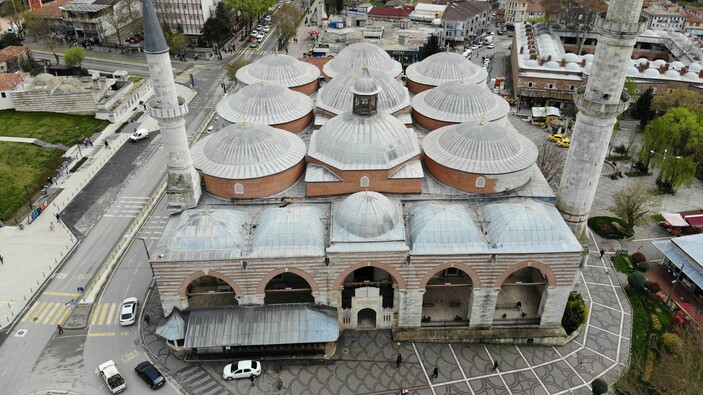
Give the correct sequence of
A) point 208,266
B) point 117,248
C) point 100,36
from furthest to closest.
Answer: point 100,36 < point 117,248 < point 208,266

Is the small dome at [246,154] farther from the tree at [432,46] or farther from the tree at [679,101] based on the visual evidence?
the tree at [679,101]

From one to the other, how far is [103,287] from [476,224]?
27.6m

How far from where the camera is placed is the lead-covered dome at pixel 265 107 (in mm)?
43438

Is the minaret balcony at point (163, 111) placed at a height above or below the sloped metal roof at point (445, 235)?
above

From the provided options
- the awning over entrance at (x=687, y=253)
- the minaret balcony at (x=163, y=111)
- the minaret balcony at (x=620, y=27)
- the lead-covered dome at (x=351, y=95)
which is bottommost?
the awning over entrance at (x=687, y=253)

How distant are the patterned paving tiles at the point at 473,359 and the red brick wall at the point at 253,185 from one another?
16.4 metres

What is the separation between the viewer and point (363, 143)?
122 feet

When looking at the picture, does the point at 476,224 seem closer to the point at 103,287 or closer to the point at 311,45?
the point at 103,287

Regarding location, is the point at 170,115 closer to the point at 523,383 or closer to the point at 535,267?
the point at 535,267

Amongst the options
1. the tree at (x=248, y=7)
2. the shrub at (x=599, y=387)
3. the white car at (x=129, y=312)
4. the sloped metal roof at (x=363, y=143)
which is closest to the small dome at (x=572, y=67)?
the sloped metal roof at (x=363, y=143)

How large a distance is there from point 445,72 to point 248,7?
54.7 m

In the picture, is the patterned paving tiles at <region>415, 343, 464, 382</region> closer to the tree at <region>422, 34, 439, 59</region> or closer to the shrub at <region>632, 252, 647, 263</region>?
the shrub at <region>632, 252, 647, 263</region>

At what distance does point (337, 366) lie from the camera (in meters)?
33.2

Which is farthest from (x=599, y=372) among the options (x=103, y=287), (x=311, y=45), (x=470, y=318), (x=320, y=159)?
(x=311, y=45)
